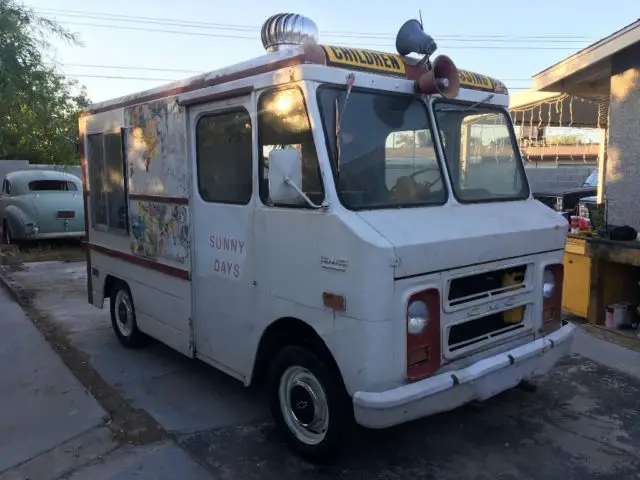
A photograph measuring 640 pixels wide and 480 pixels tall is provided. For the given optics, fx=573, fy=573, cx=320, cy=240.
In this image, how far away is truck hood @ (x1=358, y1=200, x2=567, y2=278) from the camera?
10.2 ft

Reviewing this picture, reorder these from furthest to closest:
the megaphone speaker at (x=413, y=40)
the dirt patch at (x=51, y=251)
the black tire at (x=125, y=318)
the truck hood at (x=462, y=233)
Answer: the dirt patch at (x=51, y=251)
the black tire at (x=125, y=318)
the megaphone speaker at (x=413, y=40)
the truck hood at (x=462, y=233)

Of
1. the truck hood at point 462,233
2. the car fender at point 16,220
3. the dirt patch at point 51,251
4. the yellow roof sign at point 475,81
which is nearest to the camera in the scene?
the truck hood at point 462,233

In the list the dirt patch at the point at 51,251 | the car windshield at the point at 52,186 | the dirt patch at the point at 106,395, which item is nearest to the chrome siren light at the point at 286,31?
the dirt patch at the point at 106,395

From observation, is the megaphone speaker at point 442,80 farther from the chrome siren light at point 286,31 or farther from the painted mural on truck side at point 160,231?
the painted mural on truck side at point 160,231

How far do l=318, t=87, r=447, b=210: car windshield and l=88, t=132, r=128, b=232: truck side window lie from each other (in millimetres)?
2906

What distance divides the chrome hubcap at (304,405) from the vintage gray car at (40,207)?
411 inches

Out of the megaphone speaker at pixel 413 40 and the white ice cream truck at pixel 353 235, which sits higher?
the megaphone speaker at pixel 413 40

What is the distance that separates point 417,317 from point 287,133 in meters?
1.35

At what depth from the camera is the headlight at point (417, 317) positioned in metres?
3.14

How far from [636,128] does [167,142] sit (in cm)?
537

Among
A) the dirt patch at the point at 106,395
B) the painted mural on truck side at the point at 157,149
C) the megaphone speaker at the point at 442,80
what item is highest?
the megaphone speaker at the point at 442,80

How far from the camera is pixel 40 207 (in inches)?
489

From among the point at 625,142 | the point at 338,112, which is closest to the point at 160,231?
the point at 338,112

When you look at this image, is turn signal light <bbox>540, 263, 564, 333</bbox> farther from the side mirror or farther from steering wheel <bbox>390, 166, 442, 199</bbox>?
the side mirror
